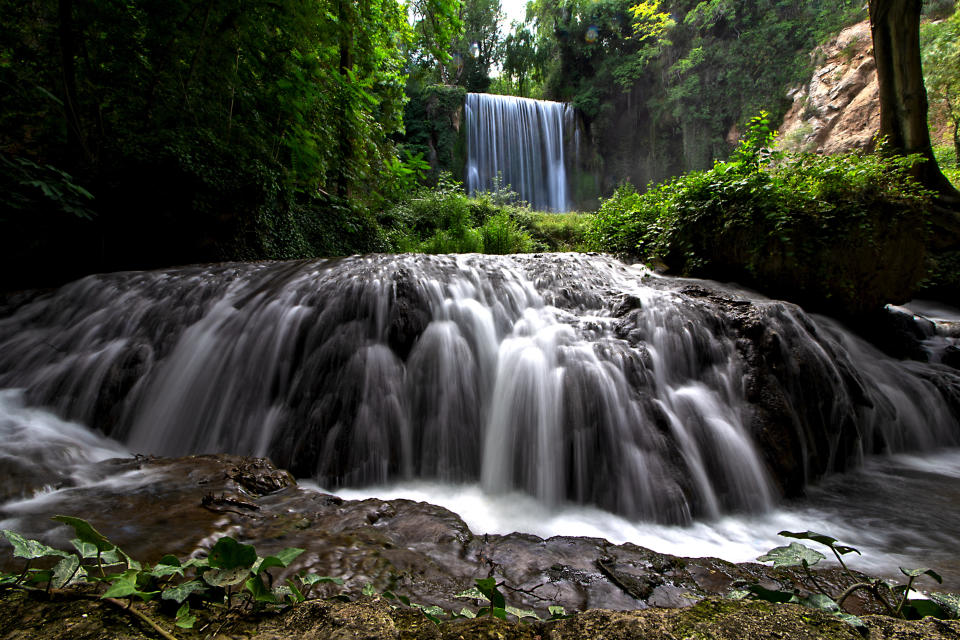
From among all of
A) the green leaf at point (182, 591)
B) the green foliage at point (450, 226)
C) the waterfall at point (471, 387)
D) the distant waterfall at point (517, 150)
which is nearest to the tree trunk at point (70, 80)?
the waterfall at point (471, 387)

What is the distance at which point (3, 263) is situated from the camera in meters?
5.08

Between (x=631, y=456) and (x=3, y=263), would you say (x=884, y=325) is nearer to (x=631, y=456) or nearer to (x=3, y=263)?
(x=631, y=456)

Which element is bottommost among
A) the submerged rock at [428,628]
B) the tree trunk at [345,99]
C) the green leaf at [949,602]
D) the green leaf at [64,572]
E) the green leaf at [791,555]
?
the green leaf at [791,555]

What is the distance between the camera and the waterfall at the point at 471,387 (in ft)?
10.1

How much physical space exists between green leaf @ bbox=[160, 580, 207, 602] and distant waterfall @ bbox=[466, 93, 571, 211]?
945 inches

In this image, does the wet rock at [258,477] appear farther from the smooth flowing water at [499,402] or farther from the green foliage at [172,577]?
the green foliage at [172,577]

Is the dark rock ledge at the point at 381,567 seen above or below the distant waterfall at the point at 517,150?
below

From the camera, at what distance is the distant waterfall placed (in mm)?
23938

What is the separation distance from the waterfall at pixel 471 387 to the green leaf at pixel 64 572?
235 cm

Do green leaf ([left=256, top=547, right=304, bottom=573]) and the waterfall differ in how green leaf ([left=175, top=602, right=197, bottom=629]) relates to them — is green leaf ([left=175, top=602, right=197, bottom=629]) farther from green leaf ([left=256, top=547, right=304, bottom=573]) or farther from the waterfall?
the waterfall

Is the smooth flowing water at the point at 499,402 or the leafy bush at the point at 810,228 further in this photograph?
the leafy bush at the point at 810,228

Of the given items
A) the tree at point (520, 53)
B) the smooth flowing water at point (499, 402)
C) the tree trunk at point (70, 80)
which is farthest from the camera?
the tree at point (520, 53)

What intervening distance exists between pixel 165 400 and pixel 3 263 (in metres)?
3.72

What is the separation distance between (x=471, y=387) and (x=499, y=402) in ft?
0.95
